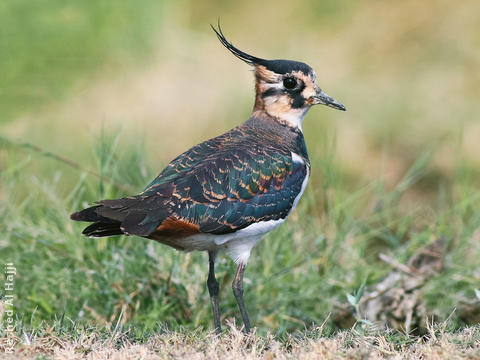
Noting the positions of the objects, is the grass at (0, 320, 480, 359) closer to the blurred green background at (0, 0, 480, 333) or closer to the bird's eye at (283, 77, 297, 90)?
the blurred green background at (0, 0, 480, 333)

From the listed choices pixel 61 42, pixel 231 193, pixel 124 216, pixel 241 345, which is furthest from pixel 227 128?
pixel 241 345

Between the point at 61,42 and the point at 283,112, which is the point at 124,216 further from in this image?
the point at 61,42

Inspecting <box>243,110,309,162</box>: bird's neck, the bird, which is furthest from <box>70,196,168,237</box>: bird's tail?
<box>243,110,309,162</box>: bird's neck

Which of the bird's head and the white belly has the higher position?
the bird's head

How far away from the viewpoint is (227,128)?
25.7ft

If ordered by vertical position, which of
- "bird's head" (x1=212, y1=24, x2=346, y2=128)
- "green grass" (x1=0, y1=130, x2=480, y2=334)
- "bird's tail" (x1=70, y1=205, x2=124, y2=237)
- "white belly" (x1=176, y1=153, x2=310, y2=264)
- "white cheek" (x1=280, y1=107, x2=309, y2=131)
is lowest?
"green grass" (x1=0, y1=130, x2=480, y2=334)

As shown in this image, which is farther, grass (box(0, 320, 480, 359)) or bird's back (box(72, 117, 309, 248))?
bird's back (box(72, 117, 309, 248))

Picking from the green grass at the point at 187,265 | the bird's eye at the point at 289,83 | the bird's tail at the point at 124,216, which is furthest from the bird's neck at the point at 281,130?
the bird's tail at the point at 124,216

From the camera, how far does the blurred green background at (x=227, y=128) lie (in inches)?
195

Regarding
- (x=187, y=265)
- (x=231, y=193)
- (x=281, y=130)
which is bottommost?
(x=187, y=265)

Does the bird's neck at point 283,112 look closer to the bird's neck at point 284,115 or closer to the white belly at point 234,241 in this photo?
the bird's neck at point 284,115

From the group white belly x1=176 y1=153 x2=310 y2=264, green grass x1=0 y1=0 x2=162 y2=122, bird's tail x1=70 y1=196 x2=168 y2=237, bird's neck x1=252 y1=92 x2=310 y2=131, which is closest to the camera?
bird's tail x1=70 y1=196 x2=168 y2=237

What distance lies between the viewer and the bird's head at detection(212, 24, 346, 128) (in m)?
4.83

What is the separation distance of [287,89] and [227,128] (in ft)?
9.91
